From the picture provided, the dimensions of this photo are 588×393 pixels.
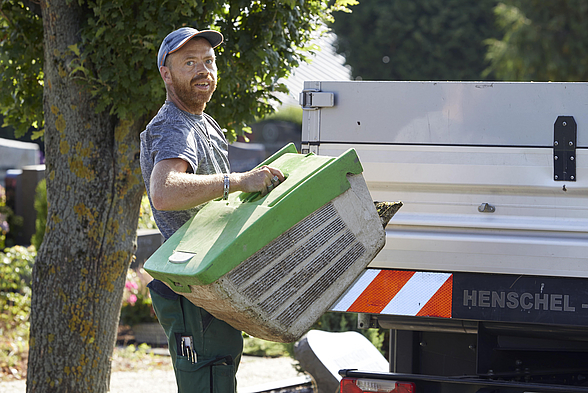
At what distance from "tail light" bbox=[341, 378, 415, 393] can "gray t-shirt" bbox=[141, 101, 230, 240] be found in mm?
1022

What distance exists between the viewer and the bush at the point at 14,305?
5836 millimetres

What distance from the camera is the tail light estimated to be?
280 cm

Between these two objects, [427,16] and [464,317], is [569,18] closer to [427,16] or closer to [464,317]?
[427,16]

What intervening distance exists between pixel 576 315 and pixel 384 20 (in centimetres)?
3192

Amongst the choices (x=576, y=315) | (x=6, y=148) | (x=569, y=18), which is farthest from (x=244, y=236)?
(x=569, y=18)

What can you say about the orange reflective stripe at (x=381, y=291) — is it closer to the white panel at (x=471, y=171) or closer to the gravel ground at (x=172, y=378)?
the white panel at (x=471, y=171)

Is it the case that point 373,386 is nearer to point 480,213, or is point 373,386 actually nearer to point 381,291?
point 381,291

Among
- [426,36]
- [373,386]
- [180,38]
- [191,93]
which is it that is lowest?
[373,386]

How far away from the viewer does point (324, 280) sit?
93.8 inches

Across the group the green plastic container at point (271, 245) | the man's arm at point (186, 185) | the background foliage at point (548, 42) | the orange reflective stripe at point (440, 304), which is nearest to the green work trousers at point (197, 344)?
the green plastic container at point (271, 245)

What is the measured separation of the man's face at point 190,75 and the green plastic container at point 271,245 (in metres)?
0.42

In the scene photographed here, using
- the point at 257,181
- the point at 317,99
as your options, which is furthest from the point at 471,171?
the point at 257,181

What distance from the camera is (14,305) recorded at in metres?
7.16

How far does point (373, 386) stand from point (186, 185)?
4.15 feet
